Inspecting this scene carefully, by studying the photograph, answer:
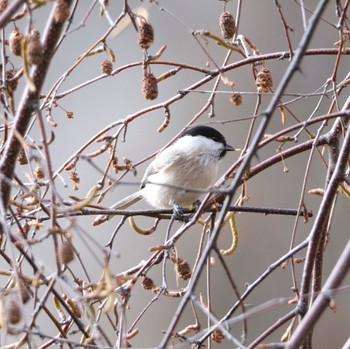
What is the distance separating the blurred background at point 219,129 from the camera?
438cm

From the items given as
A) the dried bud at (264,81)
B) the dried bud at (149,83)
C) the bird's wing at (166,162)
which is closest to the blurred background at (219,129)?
the bird's wing at (166,162)

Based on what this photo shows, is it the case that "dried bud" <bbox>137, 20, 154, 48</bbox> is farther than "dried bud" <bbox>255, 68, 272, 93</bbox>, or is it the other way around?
"dried bud" <bbox>255, 68, 272, 93</bbox>

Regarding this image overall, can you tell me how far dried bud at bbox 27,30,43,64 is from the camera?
1.10 meters

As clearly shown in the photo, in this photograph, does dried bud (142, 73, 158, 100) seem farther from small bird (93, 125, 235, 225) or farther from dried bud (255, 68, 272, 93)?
small bird (93, 125, 235, 225)

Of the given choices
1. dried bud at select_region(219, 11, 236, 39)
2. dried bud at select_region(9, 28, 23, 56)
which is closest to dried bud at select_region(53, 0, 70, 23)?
dried bud at select_region(9, 28, 23, 56)

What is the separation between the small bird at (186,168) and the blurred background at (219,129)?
1276mm

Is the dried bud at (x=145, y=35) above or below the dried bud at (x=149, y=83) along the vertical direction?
above

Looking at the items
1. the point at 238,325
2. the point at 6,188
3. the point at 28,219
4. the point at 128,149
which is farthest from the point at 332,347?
the point at 6,188

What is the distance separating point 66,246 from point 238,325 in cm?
298

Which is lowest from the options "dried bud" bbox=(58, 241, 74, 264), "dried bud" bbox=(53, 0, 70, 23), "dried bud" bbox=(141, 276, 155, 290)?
"dried bud" bbox=(141, 276, 155, 290)

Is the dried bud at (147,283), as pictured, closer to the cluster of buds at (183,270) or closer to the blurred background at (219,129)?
the cluster of buds at (183,270)

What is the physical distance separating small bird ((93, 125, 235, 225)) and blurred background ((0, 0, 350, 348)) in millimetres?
1276

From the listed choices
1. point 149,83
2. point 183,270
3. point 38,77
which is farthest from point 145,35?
point 183,270

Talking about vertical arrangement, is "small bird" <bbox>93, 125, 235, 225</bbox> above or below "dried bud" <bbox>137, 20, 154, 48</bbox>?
below
